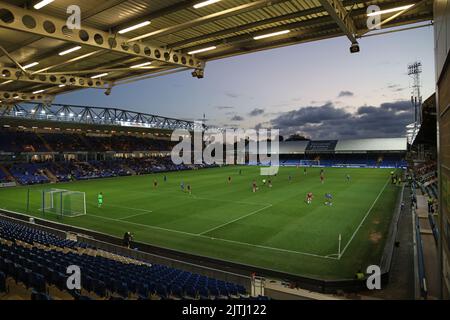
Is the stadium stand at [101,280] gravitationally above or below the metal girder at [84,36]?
below

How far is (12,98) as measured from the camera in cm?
2130

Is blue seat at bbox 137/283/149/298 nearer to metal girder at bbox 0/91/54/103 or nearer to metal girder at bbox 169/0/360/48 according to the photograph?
metal girder at bbox 169/0/360/48

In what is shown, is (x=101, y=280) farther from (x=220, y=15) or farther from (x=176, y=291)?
(x=220, y=15)

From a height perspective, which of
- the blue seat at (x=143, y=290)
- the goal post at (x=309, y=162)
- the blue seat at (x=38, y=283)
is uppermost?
the goal post at (x=309, y=162)

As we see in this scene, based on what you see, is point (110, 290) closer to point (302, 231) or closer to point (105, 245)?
point (105, 245)

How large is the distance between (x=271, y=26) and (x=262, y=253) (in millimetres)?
11071

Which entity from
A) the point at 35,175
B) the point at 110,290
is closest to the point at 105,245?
the point at 110,290

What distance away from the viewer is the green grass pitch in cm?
1597

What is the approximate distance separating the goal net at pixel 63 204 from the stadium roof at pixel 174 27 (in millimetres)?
14429

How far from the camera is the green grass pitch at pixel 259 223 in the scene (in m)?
16.0

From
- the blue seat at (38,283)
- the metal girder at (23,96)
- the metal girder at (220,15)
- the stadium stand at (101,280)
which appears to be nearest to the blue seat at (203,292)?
the stadium stand at (101,280)

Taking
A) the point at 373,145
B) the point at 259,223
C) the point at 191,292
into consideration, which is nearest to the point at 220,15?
the point at 191,292

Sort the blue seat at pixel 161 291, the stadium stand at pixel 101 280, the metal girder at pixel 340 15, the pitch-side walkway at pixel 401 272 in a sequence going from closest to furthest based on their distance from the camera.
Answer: the metal girder at pixel 340 15 < the stadium stand at pixel 101 280 < the blue seat at pixel 161 291 < the pitch-side walkway at pixel 401 272

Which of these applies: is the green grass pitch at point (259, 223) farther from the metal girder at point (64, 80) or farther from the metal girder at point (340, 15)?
the metal girder at point (340, 15)
